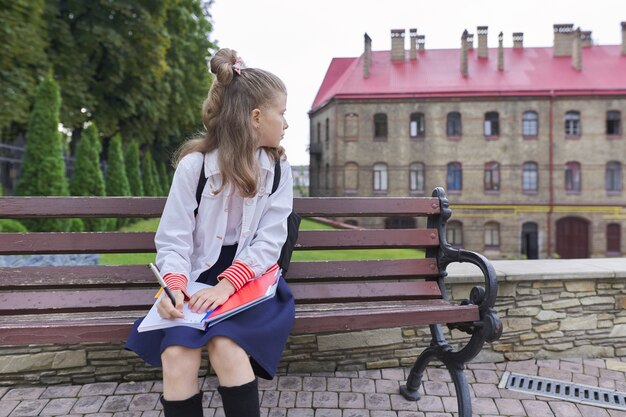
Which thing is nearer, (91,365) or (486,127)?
(91,365)

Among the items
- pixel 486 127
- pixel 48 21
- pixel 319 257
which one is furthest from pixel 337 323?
pixel 486 127

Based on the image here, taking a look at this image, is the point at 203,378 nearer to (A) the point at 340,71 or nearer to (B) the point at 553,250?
(B) the point at 553,250

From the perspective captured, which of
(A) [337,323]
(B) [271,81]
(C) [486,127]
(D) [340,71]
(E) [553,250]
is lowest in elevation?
(E) [553,250]

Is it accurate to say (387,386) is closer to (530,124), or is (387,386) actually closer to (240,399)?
(240,399)

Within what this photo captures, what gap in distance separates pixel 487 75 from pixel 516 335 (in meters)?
33.4

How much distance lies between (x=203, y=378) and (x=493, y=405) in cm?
187

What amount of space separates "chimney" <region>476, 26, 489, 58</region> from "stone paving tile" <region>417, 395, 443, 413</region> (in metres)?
35.8

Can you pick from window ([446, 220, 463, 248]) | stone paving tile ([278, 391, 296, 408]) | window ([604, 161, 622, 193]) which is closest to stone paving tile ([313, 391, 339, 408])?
stone paving tile ([278, 391, 296, 408])

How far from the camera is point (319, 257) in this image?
8.27 meters

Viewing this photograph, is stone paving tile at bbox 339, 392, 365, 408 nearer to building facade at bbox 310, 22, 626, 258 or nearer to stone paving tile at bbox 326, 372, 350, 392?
stone paving tile at bbox 326, 372, 350, 392

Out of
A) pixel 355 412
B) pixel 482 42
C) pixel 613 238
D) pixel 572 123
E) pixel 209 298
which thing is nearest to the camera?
pixel 209 298

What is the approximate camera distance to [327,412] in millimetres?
3211

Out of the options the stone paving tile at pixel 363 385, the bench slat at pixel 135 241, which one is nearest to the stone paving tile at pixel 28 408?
the bench slat at pixel 135 241

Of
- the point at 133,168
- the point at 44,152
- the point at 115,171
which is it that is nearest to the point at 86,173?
the point at 44,152
